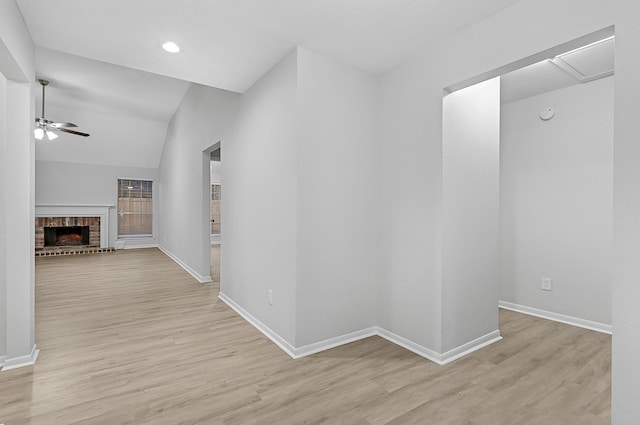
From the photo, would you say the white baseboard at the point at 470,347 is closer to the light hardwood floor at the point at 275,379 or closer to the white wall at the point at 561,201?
the light hardwood floor at the point at 275,379

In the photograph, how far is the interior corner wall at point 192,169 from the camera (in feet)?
15.2

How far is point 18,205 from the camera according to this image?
7.74ft

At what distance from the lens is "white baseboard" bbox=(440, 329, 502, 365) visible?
8.36 feet

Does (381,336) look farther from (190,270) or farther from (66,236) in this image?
(66,236)

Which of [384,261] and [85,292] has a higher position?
→ [384,261]

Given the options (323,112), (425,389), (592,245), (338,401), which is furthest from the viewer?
(592,245)

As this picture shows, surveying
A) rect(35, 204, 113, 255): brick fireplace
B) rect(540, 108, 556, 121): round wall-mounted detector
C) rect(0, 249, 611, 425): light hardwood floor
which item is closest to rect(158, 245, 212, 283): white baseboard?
rect(0, 249, 611, 425): light hardwood floor

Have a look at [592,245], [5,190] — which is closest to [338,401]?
[5,190]

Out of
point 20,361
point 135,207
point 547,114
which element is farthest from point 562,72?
point 135,207

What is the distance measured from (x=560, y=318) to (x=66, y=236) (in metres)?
10.6

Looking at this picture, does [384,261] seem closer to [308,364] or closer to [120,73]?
[308,364]

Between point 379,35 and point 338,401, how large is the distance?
2574 millimetres

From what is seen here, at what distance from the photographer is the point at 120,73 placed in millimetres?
5273

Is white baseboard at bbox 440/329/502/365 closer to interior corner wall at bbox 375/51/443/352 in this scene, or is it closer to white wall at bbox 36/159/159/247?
interior corner wall at bbox 375/51/443/352
